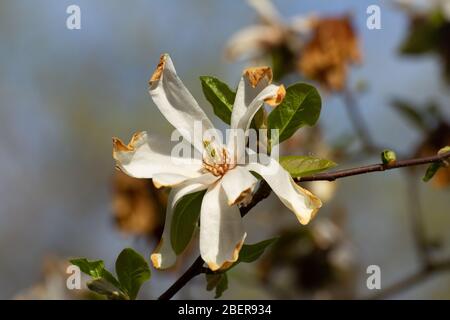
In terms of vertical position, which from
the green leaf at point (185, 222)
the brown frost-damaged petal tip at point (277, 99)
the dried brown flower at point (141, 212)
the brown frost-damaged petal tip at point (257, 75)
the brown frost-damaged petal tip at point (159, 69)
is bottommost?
the green leaf at point (185, 222)

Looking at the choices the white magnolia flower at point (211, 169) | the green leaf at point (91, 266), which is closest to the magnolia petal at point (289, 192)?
the white magnolia flower at point (211, 169)

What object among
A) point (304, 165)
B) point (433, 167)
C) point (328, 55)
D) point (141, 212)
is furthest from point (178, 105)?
point (328, 55)

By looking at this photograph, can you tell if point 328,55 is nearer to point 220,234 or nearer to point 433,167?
point 433,167

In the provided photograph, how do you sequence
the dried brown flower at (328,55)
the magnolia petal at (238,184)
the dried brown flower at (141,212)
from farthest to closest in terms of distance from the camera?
the dried brown flower at (328,55), the dried brown flower at (141,212), the magnolia petal at (238,184)

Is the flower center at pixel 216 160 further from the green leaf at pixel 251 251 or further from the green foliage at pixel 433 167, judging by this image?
the green foliage at pixel 433 167

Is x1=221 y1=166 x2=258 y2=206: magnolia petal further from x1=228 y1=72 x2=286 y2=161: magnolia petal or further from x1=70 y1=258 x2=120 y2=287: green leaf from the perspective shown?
x1=70 y1=258 x2=120 y2=287: green leaf

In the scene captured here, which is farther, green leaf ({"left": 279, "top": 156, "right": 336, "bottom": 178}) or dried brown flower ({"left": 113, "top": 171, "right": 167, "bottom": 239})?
dried brown flower ({"left": 113, "top": 171, "right": 167, "bottom": 239})

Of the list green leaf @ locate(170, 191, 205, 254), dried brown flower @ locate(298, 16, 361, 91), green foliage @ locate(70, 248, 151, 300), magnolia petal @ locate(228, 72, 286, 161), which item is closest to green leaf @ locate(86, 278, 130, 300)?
green foliage @ locate(70, 248, 151, 300)
